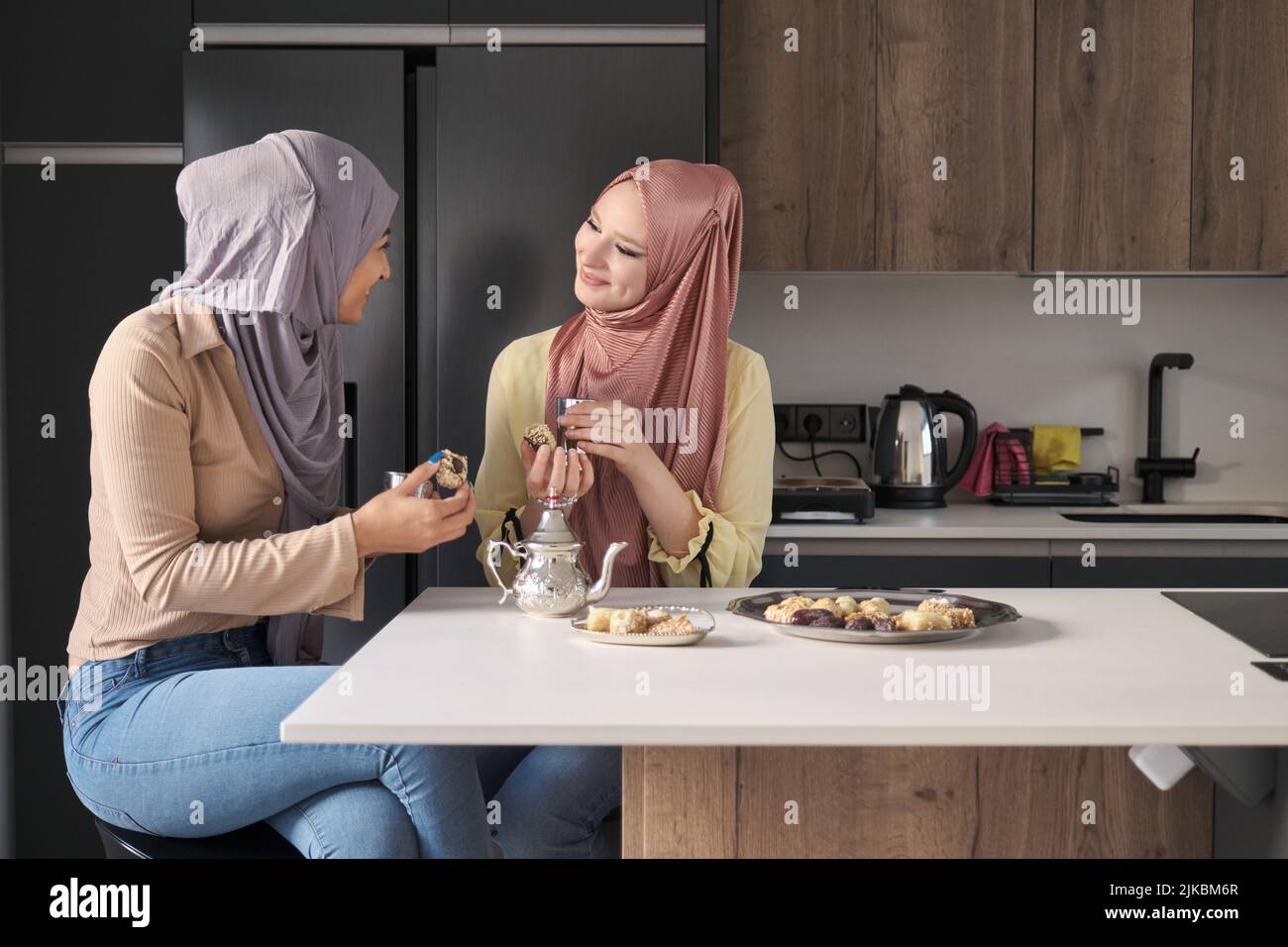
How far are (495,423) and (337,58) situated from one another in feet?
3.20

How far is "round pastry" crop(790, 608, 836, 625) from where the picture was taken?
53.7 inches

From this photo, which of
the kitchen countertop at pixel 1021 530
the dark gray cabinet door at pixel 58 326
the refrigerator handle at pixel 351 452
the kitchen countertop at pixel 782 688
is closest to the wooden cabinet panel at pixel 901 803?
the kitchen countertop at pixel 782 688

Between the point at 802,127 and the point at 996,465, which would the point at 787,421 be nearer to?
the point at 996,465

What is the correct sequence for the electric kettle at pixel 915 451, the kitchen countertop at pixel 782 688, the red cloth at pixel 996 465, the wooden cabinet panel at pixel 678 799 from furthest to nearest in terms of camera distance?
the red cloth at pixel 996 465 < the electric kettle at pixel 915 451 < the wooden cabinet panel at pixel 678 799 < the kitchen countertop at pixel 782 688

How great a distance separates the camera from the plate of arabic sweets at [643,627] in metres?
1.32

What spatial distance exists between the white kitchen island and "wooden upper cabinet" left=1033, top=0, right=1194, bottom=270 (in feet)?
5.12

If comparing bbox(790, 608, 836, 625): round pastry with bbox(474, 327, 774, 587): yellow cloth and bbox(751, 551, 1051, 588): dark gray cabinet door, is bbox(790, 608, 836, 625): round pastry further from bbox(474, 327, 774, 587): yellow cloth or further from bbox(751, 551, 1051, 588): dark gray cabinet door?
bbox(751, 551, 1051, 588): dark gray cabinet door

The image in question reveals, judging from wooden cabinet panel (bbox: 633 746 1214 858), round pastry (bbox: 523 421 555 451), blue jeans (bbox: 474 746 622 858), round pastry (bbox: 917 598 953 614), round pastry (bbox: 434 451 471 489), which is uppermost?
round pastry (bbox: 523 421 555 451)

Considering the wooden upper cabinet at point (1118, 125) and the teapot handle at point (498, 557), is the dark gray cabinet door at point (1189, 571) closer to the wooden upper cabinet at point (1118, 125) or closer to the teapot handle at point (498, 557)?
the wooden upper cabinet at point (1118, 125)

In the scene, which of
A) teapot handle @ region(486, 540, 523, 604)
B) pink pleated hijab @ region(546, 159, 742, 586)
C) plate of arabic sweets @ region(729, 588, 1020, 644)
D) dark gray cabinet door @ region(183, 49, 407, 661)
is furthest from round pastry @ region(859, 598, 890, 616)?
dark gray cabinet door @ region(183, 49, 407, 661)

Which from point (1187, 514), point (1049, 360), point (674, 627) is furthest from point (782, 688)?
point (1049, 360)

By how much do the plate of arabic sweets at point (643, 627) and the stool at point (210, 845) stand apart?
429 mm

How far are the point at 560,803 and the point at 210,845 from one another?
0.42 meters

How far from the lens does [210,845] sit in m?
1.36
